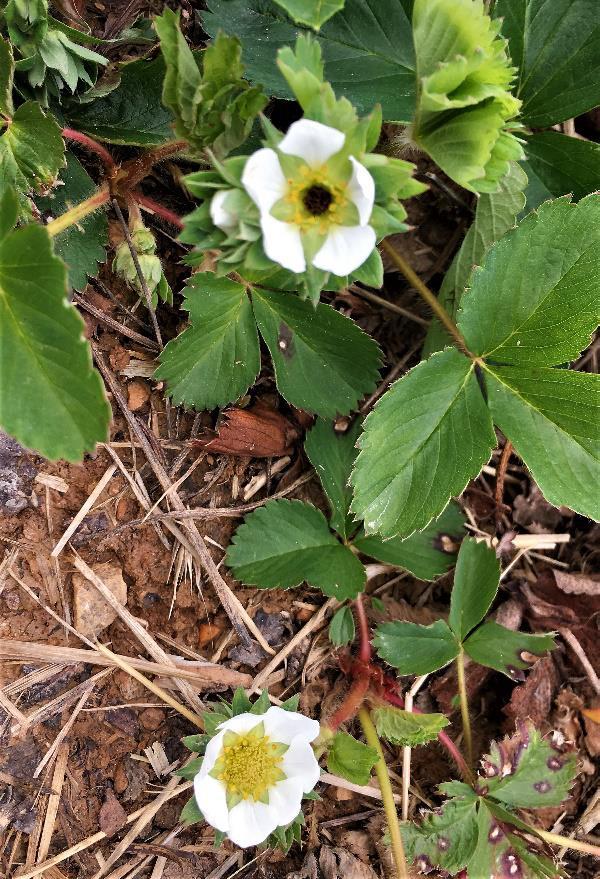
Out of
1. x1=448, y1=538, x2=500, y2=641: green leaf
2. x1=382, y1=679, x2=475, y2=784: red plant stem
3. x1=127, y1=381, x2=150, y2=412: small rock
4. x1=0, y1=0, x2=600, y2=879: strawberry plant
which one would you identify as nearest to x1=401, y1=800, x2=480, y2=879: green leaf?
x1=0, y1=0, x2=600, y2=879: strawberry plant

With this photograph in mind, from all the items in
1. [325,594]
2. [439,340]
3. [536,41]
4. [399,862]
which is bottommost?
[399,862]

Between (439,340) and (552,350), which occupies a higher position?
(552,350)

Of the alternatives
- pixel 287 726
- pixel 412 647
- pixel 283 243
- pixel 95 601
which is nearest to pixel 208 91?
pixel 283 243

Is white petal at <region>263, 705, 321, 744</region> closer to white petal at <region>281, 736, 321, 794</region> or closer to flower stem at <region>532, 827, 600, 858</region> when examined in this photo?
white petal at <region>281, 736, 321, 794</region>

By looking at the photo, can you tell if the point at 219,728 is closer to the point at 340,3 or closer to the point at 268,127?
the point at 268,127

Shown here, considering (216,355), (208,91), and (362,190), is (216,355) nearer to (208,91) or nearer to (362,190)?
(208,91)

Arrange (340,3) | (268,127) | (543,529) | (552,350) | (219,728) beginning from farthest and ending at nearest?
(543,529) → (552,350) → (219,728) → (340,3) → (268,127)

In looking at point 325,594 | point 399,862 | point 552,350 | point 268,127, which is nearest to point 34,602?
point 325,594
